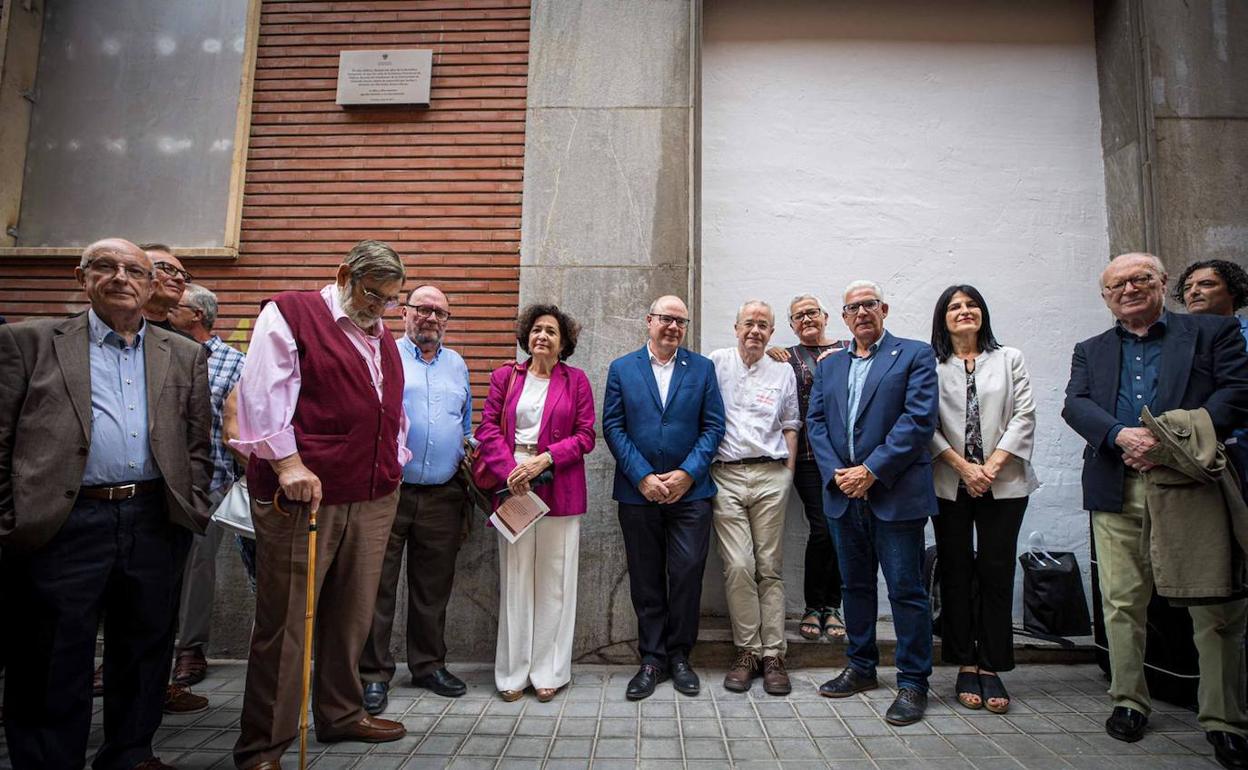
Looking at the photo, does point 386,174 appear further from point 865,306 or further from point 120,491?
point 865,306

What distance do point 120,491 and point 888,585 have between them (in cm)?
368

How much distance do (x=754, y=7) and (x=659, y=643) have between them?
16.5 feet

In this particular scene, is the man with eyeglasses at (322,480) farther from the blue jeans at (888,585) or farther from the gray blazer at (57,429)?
the blue jeans at (888,585)

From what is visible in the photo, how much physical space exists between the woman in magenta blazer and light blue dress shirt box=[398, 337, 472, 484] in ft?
0.68

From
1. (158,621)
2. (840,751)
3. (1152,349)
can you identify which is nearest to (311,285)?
(158,621)

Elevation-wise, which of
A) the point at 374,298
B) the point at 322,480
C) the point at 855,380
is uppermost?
the point at 374,298

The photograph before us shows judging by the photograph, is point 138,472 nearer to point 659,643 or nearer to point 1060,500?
point 659,643

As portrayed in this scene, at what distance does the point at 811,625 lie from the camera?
4.23 meters

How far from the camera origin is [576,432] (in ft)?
12.9

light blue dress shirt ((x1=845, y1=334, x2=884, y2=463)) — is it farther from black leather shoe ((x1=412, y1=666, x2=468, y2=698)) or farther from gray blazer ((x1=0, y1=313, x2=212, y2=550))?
gray blazer ((x1=0, y1=313, x2=212, y2=550))

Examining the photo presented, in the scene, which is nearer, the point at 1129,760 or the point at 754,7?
the point at 1129,760

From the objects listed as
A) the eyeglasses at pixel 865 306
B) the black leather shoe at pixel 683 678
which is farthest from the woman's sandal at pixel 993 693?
the eyeglasses at pixel 865 306

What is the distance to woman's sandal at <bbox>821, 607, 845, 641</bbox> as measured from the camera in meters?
4.14

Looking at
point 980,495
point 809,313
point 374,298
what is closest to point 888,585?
point 980,495
